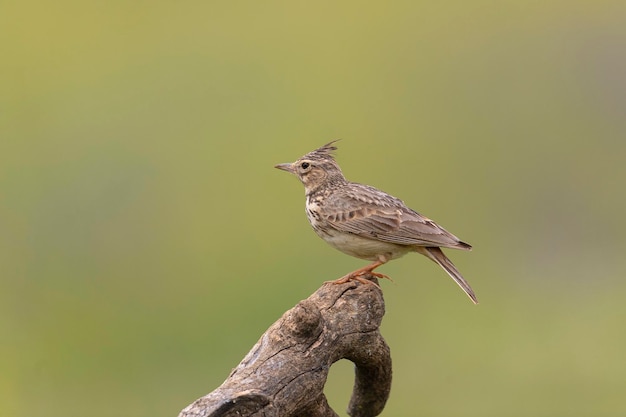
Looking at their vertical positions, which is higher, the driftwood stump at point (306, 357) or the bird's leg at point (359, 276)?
the bird's leg at point (359, 276)

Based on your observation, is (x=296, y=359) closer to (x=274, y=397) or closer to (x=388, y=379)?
(x=274, y=397)

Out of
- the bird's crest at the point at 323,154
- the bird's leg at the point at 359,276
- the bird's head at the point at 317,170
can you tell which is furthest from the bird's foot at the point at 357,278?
the bird's crest at the point at 323,154

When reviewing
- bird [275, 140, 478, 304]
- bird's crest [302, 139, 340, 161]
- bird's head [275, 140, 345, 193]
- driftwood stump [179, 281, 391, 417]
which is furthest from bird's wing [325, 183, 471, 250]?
driftwood stump [179, 281, 391, 417]

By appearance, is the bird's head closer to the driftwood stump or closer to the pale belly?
the pale belly

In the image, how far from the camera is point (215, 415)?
5000mm

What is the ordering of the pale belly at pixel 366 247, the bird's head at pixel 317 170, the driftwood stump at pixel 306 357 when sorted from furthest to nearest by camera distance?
the bird's head at pixel 317 170 → the pale belly at pixel 366 247 → the driftwood stump at pixel 306 357

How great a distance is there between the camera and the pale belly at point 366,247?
23.9 feet

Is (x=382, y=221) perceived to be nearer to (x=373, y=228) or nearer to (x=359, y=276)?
(x=373, y=228)

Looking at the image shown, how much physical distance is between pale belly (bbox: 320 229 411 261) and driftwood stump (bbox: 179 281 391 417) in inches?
23.8

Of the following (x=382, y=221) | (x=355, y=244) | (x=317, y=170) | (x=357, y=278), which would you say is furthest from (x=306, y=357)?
(x=317, y=170)

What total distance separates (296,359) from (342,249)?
1864 millimetres

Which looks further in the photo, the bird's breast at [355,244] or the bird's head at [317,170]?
the bird's head at [317,170]

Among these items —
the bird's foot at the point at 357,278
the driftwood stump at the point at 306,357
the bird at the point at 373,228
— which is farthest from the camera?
the bird at the point at 373,228

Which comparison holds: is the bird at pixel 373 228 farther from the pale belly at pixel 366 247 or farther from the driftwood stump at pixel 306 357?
the driftwood stump at pixel 306 357
